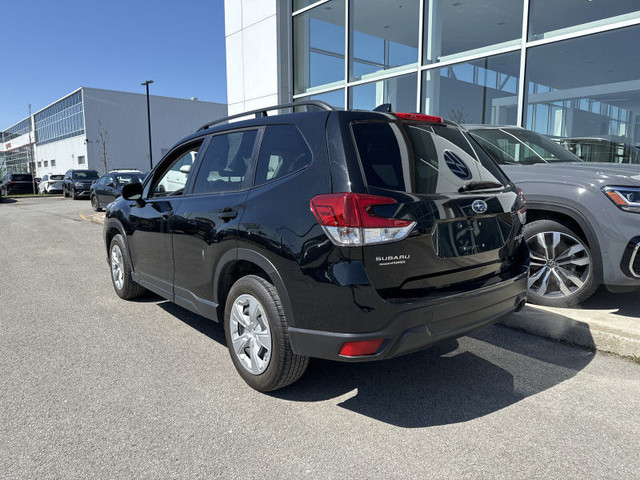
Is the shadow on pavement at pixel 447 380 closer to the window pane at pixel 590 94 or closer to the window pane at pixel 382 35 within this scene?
the window pane at pixel 590 94

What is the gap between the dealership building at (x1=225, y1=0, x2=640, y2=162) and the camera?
308 inches

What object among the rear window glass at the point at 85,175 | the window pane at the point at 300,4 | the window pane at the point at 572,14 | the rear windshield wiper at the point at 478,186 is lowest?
the rear windshield wiper at the point at 478,186

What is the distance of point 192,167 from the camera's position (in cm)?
386

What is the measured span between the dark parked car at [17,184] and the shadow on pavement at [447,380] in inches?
1457

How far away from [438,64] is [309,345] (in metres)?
8.90

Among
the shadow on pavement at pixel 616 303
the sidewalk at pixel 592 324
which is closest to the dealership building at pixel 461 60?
the shadow on pavement at pixel 616 303

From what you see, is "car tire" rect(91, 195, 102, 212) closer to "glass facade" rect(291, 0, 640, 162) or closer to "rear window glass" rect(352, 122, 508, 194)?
"glass facade" rect(291, 0, 640, 162)

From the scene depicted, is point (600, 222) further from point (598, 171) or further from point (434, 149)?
point (434, 149)

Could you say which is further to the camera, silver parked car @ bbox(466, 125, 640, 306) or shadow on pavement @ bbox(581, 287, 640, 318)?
shadow on pavement @ bbox(581, 287, 640, 318)

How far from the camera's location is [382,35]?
37.1ft

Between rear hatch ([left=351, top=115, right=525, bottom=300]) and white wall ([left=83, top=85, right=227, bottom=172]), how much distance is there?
52.8m

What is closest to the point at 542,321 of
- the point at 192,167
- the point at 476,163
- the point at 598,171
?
the point at 598,171

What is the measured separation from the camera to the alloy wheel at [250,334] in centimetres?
289

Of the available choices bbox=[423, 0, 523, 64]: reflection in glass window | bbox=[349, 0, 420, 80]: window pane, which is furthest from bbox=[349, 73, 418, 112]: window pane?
bbox=[423, 0, 523, 64]: reflection in glass window
